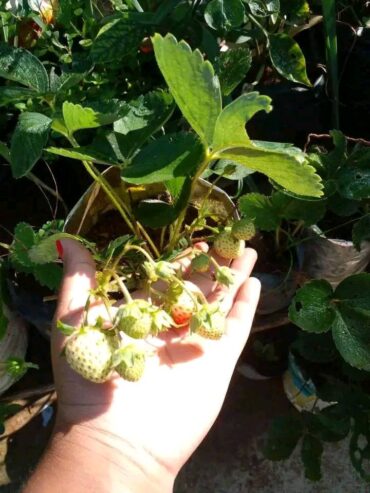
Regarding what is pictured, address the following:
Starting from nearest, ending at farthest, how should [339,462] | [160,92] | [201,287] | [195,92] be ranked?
[195,92]
[160,92]
[201,287]
[339,462]

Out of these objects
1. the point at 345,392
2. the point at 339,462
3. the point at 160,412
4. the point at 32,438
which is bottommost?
the point at 339,462

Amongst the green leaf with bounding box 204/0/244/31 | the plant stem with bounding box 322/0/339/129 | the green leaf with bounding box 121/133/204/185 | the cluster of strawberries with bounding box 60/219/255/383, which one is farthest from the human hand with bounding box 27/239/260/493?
the plant stem with bounding box 322/0/339/129

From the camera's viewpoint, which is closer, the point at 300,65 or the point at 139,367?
the point at 139,367

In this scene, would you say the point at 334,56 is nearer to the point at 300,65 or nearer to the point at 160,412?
the point at 300,65

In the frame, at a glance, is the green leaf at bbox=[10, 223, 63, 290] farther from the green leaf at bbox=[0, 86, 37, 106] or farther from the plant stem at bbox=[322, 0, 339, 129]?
the plant stem at bbox=[322, 0, 339, 129]

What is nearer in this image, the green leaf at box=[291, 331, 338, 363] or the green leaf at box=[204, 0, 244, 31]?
the green leaf at box=[204, 0, 244, 31]

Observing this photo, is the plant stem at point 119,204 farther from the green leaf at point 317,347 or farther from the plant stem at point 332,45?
the plant stem at point 332,45

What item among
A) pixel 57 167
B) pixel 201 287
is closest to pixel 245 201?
pixel 201 287
